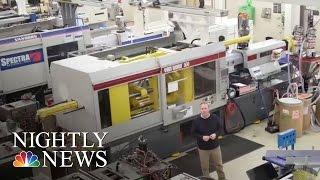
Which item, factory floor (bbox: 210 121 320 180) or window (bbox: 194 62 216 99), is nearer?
factory floor (bbox: 210 121 320 180)

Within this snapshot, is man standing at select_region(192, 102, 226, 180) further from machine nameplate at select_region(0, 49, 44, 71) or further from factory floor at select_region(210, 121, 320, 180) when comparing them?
machine nameplate at select_region(0, 49, 44, 71)

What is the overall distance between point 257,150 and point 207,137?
5.52 ft

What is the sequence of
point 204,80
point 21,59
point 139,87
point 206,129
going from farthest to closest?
point 21,59, point 204,80, point 139,87, point 206,129

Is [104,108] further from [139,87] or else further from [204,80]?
[204,80]

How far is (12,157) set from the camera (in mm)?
5711

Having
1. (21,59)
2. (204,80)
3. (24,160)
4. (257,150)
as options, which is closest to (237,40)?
(204,80)

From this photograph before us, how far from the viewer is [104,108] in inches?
280

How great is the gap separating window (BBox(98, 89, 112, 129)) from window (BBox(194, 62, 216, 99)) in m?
1.63

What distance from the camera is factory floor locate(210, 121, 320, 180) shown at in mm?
7621

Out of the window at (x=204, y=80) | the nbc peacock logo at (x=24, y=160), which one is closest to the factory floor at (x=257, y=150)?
the window at (x=204, y=80)

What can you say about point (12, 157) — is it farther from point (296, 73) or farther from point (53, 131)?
point (296, 73)

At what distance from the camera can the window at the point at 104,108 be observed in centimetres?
704

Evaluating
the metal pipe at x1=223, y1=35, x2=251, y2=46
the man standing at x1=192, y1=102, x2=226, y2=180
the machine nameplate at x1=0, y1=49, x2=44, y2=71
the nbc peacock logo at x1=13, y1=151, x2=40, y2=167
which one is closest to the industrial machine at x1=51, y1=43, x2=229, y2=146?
the metal pipe at x1=223, y1=35, x2=251, y2=46

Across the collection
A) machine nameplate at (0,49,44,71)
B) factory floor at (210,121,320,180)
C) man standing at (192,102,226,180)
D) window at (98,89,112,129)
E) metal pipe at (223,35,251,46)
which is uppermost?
metal pipe at (223,35,251,46)
